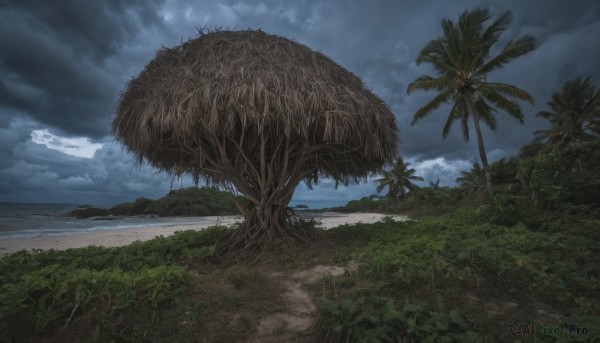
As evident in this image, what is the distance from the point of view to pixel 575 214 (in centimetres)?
635

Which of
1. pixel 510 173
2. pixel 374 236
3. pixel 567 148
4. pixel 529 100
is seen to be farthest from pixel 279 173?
pixel 529 100

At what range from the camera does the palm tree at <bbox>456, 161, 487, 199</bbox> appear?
14.7m

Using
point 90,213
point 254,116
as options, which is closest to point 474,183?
point 254,116

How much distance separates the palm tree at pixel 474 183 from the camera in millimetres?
14656

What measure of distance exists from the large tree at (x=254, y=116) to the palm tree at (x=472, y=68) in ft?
33.3

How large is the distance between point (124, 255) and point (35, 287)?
6.36 ft

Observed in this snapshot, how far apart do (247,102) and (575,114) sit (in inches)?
1003

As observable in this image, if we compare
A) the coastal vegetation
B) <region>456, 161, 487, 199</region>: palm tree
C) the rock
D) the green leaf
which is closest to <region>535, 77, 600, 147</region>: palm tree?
<region>456, 161, 487, 199</region>: palm tree

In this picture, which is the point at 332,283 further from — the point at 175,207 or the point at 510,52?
the point at 175,207

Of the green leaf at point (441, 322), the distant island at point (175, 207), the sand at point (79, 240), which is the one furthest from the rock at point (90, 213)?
the green leaf at point (441, 322)

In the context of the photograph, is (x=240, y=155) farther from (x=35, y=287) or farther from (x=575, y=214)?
(x=575, y=214)

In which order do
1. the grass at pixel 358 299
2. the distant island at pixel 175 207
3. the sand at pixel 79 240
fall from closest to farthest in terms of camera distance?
1. the grass at pixel 358 299
2. the sand at pixel 79 240
3. the distant island at pixel 175 207

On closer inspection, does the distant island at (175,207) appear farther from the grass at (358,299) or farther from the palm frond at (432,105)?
the grass at (358,299)

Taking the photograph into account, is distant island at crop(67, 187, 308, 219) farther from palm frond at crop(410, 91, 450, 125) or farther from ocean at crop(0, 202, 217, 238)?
palm frond at crop(410, 91, 450, 125)
